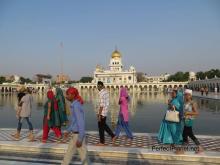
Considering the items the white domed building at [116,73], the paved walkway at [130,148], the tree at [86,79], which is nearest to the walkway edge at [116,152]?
the paved walkway at [130,148]

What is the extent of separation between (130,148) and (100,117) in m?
1.21

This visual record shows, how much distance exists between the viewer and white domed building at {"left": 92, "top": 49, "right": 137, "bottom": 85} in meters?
127

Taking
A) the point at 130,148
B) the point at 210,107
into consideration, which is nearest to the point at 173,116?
the point at 130,148

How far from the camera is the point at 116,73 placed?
127 meters

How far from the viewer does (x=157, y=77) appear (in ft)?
614

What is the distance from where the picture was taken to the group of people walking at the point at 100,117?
553 centimetres

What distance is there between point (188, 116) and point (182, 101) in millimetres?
457

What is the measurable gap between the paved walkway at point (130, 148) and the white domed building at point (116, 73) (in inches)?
4531

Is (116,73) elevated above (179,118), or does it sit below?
above

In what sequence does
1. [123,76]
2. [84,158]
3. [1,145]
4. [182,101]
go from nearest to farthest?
[84,158] < [182,101] < [1,145] < [123,76]

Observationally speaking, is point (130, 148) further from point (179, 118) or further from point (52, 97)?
point (52, 97)

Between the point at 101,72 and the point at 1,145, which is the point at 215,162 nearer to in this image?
the point at 1,145

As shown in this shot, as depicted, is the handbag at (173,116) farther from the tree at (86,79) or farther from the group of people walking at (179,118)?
the tree at (86,79)

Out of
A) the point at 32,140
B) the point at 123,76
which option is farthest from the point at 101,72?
the point at 32,140
